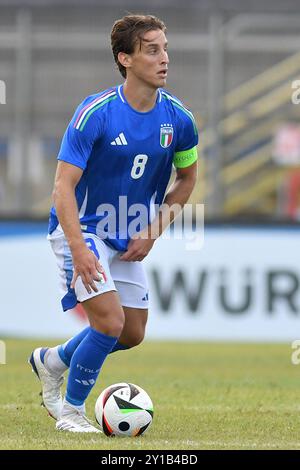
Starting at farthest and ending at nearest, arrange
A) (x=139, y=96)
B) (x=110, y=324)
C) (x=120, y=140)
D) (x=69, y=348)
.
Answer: (x=69, y=348) → (x=139, y=96) → (x=120, y=140) → (x=110, y=324)

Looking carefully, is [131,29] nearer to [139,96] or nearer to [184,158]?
[139,96]

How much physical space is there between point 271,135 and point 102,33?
2.59 m

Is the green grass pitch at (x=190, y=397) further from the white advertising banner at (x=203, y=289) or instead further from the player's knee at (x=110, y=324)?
the player's knee at (x=110, y=324)

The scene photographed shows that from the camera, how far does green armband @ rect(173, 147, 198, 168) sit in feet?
24.1

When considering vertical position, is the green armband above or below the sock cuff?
above

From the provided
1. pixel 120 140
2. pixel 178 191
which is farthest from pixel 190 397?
pixel 120 140

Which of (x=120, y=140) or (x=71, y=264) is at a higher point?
(x=120, y=140)

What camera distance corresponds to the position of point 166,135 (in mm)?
7145

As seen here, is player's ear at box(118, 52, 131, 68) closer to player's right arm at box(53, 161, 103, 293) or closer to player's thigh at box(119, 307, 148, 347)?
player's right arm at box(53, 161, 103, 293)

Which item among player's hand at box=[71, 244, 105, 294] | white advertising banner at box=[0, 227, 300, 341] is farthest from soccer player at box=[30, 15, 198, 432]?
white advertising banner at box=[0, 227, 300, 341]

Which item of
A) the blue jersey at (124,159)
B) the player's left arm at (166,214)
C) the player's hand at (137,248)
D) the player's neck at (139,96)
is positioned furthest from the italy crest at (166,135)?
the player's hand at (137,248)

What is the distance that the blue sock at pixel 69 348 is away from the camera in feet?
24.1

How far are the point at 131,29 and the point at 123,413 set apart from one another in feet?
7.45
